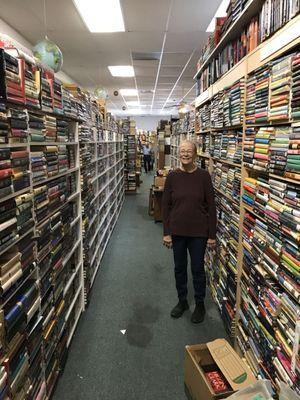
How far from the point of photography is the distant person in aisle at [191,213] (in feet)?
8.84

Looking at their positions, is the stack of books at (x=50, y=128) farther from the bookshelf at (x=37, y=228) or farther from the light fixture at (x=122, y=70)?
the light fixture at (x=122, y=70)

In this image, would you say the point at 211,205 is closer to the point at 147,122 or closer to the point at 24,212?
the point at 24,212

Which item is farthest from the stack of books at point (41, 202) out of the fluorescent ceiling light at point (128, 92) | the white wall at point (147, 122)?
the white wall at point (147, 122)

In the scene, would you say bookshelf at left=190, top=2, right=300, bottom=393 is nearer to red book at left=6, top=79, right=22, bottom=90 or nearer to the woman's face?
the woman's face

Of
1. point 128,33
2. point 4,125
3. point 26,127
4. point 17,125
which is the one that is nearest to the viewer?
point 4,125

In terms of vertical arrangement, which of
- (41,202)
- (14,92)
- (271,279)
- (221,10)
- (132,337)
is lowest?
(132,337)

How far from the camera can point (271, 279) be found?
1774 millimetres

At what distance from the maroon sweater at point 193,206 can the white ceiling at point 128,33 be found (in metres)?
2.69

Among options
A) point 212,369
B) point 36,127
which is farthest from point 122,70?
point 212,369

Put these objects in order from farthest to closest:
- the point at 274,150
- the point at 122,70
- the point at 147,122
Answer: the point at 147,122 → the point at 122,70 → the point at 274,150

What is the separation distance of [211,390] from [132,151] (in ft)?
28.6

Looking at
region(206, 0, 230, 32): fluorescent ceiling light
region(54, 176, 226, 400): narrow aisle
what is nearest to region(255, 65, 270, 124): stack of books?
region(54, 176, 226, 400): narrow aisle

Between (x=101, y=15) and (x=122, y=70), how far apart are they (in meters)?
3.51

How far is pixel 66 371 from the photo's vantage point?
→ 2248mm
